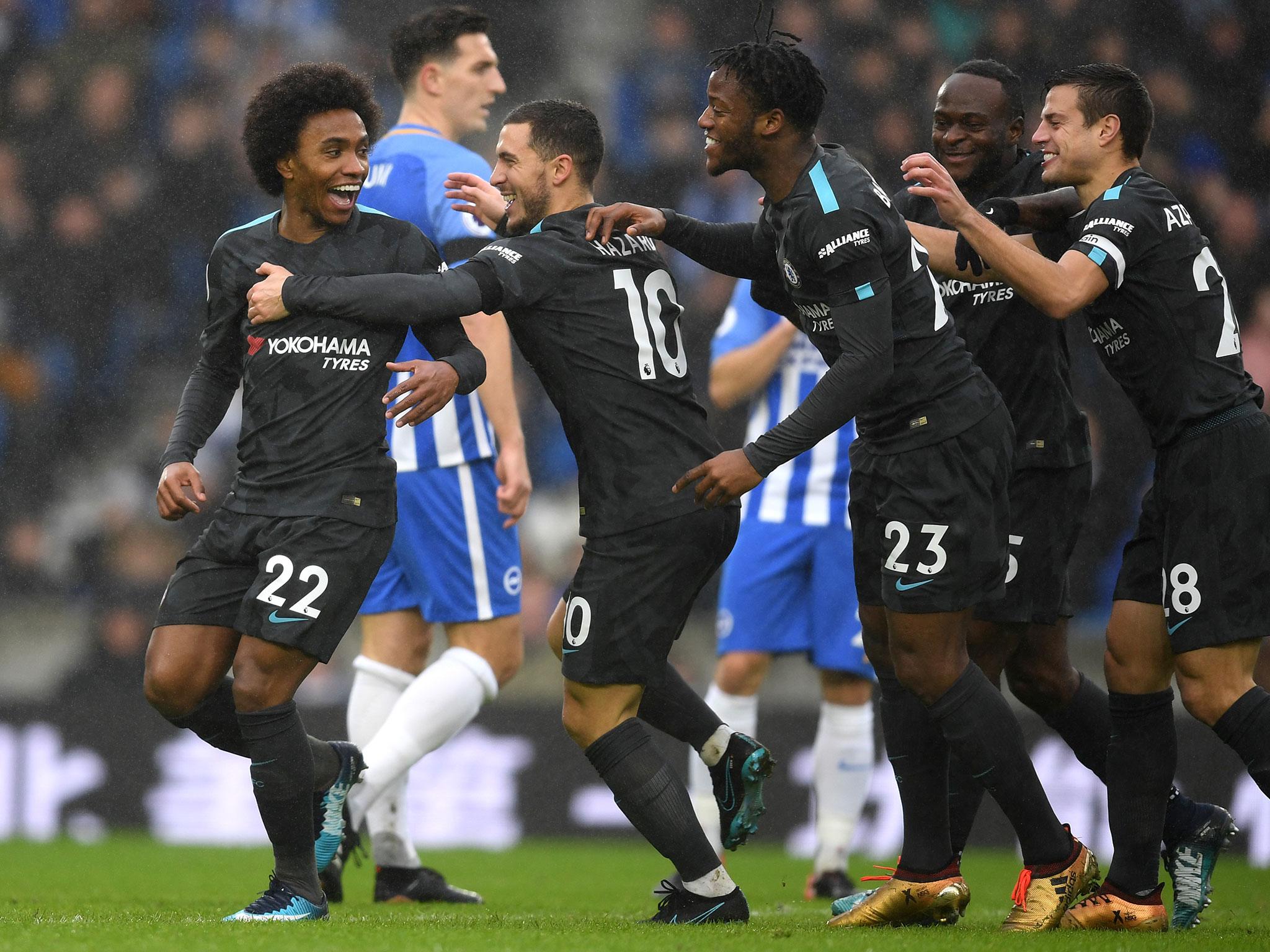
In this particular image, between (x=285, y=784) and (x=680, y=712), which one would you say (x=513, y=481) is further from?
(x=285, y=784)

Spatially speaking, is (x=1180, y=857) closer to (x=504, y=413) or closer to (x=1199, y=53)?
(x=504, y=413)

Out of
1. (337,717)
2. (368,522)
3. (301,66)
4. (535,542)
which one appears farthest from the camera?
(535,542)

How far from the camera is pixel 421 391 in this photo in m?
3.44

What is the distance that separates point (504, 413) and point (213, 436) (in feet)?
12.6

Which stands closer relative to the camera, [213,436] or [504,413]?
[504,413]

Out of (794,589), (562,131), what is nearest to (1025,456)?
(794,589)

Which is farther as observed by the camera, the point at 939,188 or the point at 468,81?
the point at 468,81

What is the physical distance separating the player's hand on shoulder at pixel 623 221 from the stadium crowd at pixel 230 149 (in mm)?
3962

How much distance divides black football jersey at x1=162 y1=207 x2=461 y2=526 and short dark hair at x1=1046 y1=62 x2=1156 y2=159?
65.2 inches

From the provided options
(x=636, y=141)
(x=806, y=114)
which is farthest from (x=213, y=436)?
(x=806, y=114)

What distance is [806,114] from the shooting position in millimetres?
3723

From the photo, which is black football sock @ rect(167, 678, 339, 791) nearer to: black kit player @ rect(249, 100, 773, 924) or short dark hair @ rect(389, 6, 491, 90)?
black kit player @ rect(249, 100, 773, 924)

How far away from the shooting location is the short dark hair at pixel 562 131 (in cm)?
386

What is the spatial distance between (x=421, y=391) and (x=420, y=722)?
1477mm
